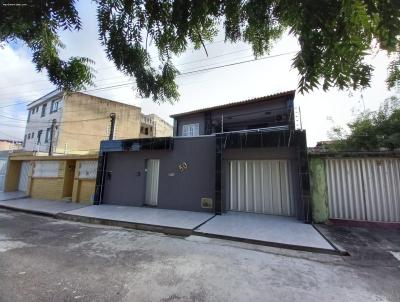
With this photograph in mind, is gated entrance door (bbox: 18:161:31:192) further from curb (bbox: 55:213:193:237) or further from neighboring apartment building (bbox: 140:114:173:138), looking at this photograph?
neighboring apartment building (bbox: 140:114:173:138)

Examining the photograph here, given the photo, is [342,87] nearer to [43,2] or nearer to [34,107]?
[43,2]

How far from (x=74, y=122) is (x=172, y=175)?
48.5 ft

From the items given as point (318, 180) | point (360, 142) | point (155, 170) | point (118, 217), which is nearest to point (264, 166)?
point (318, 180)

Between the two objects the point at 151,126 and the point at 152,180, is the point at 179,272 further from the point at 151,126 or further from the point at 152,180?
the point at 151,126

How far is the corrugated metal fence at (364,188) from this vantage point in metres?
6.81

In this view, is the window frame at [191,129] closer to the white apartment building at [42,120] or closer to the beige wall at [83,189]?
the beige wall at [83,189]

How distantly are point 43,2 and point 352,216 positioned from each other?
30.1 ft

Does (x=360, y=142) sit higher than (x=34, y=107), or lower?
lower

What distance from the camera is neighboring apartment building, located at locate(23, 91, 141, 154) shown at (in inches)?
750

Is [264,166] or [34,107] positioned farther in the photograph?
[34,107]

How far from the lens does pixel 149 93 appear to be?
3.17m

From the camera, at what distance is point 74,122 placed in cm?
1952

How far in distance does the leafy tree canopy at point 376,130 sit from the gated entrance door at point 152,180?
11.3 metres

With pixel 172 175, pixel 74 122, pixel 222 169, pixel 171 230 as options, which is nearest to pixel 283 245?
pixel 171 230
